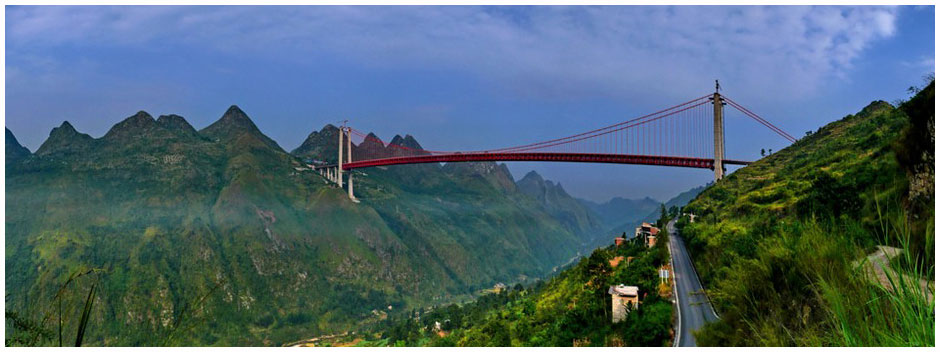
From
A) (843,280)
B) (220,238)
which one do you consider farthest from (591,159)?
(220,238)

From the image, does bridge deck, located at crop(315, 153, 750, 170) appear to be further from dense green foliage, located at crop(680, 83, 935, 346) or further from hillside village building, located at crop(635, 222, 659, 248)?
dense green foliage, located at crop(680, 83, 935, 346)

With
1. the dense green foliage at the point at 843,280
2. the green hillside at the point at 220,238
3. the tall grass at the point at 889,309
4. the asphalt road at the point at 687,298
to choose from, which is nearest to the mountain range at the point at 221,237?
the green hillside at the point at 220,238

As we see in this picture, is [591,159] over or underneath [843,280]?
over

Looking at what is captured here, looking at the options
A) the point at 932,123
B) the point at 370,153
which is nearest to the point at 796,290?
the point at 932,123

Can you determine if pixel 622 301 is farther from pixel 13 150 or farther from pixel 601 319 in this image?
pixel 13 150

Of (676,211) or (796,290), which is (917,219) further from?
(676,211)

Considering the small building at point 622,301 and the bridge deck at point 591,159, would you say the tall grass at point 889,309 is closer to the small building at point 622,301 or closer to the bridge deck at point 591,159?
the small building at point 622,301

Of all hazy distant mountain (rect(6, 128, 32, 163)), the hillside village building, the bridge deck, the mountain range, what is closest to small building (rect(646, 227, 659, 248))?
the hillside village building
